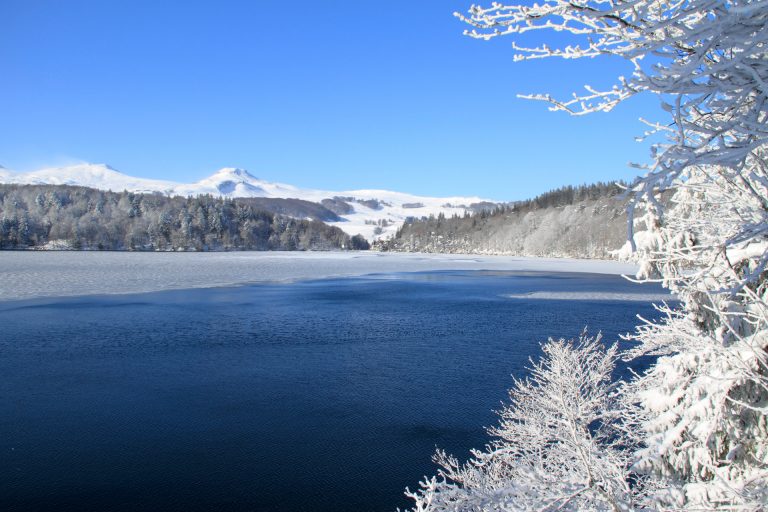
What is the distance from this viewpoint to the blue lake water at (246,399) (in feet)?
32.2

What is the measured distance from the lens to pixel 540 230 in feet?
408

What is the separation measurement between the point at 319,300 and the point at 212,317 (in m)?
8.01

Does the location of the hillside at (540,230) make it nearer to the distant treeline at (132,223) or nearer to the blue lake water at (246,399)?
the distant treeline at (132,223)

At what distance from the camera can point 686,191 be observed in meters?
5.25

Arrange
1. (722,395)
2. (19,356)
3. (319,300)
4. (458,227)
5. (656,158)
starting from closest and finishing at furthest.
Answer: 1. (656,158)
2. (722,395)
3. (19,356)
4. (319,300)
5. (458,227)

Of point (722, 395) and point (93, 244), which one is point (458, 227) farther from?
point (722, 395)

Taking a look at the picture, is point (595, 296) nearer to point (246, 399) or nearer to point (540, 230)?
point (246, 399)

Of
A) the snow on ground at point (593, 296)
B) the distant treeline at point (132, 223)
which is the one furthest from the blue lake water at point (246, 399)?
the distant treeline at point (132, 223)

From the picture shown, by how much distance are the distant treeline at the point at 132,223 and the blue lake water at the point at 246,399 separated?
299ft

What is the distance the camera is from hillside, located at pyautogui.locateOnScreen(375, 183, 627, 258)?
106 metres

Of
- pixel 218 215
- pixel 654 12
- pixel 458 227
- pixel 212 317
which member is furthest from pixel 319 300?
pixel 458 227

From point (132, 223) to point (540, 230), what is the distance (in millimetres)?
94686

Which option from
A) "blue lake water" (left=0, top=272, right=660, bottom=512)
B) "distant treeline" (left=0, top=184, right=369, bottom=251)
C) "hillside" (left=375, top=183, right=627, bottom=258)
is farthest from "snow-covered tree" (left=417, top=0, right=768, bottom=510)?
"distant treeline" (left=0, top=184, right=369, bottom=251)

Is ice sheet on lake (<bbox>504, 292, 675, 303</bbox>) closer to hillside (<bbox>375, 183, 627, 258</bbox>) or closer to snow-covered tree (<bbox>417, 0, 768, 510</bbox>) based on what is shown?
snow-covered tree (<bbox>417, 0, 768, 510</bbox>)
